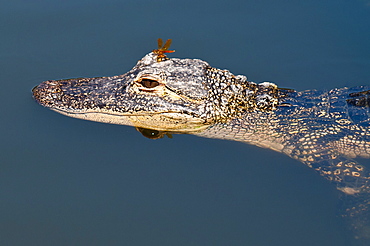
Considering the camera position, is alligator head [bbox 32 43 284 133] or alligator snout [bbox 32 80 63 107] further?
alligator snout [bbox 32 80 63 107]

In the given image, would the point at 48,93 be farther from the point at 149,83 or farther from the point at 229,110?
the point at 229,110

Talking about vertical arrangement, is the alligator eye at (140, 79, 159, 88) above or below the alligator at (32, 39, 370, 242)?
above

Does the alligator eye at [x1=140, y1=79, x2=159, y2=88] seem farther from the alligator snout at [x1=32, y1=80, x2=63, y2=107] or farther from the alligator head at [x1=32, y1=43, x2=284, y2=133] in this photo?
the alligator snout at [x1=32, y1=80, x2=63, y2=107]

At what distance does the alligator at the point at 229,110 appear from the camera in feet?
17.3

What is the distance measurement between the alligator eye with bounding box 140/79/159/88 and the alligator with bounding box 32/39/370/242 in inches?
0.5

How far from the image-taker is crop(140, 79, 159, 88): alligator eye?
529cm

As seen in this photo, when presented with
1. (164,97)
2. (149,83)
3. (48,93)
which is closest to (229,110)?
(164,97)

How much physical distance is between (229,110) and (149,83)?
1.07 m

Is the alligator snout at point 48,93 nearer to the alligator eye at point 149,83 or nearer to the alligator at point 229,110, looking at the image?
the alligator at point 229,110

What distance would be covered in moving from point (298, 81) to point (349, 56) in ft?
3.62

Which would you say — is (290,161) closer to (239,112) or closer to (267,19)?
(239,112)

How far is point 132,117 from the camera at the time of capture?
5516 mm

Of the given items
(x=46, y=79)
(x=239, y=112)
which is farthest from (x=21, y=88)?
(x=239, y=112)

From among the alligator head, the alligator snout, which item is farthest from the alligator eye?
the alligator snout
